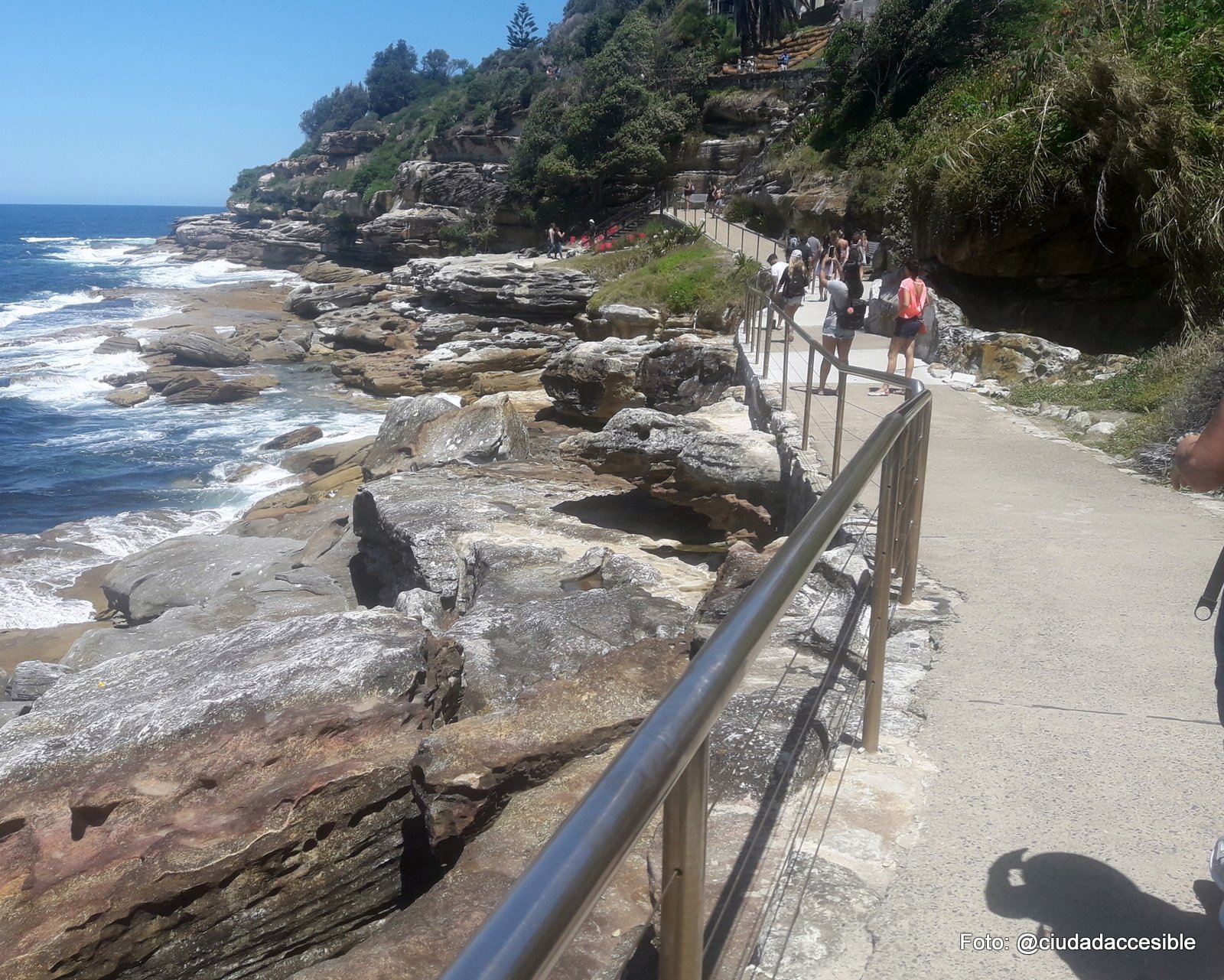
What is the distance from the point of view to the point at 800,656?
340 cm

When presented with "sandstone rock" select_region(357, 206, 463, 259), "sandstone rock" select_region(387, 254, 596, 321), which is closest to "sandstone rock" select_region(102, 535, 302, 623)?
"sandstone rock" select_region(387, 254, 596, 321)

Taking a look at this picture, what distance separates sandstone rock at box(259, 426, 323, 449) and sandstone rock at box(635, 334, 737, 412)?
9.81 m

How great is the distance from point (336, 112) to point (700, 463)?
12124 centimetres

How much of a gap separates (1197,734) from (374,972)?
109 inches

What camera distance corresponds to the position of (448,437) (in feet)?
45.3

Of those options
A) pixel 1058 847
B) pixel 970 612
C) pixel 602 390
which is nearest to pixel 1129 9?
pixel 602 390

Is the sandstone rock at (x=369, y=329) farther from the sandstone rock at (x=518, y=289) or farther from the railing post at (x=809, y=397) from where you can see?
the railing post at (x=809, y=397)

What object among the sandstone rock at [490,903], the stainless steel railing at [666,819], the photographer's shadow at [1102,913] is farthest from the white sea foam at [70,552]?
the stainless steel railing at [666,819]

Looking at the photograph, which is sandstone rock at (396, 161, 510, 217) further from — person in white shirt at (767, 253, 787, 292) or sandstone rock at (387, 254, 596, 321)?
person in white shirt at (767, 253, 787, 292)

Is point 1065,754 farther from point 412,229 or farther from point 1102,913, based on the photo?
point 412,229

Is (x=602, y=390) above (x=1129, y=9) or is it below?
below

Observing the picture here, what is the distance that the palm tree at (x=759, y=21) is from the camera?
1854 inches

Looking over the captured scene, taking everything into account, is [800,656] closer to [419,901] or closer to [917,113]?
[419,901]

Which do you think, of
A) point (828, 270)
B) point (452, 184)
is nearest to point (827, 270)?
point (828, 270)
